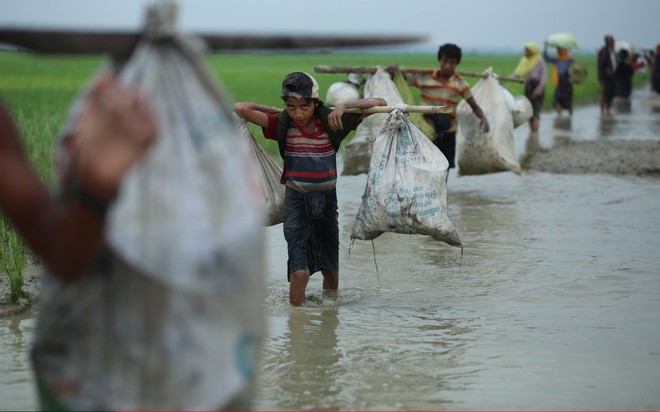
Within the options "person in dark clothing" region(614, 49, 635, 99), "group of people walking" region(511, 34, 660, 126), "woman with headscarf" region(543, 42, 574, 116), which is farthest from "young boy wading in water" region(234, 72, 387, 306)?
"person in dark clothing" region(614, 49, 635, 99)

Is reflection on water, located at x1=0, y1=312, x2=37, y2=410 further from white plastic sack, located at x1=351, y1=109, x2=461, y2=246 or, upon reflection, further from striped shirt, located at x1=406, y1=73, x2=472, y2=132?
striped shirt, located at x1=406, y1=73, x2=472, y2=132

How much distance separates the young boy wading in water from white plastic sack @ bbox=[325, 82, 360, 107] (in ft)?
9.95

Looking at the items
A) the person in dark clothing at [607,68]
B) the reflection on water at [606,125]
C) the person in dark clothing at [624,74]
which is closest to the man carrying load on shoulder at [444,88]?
the reflection on water at [606,125]

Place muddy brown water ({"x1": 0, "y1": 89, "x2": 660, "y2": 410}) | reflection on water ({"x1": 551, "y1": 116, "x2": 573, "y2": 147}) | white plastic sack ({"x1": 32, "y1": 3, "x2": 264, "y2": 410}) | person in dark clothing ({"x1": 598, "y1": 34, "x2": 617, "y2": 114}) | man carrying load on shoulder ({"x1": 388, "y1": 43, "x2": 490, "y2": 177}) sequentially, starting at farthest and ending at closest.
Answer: person in dark clothing ({"x1": 598, "y1": 34, "x2": 617, "y2": 114}) < reflection on water ({"x1": 551, "y1": 116, "x2": 573, "y2": 147}) < man carrying load on shoulder ({"x1": 388, "y1": 43, "x2": 490, "y2": 177}) < muddy brown water ({"x1": 0, "y1": 89, "x2": 660, "y2": 410}) < white plastic sack ({"x1": 32, "y1": 3, "x2": 264, "y2": 410})

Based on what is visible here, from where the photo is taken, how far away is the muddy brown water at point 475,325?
435cm

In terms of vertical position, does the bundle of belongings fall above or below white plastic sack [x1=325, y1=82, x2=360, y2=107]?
below

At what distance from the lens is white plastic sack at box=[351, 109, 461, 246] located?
19.7ft

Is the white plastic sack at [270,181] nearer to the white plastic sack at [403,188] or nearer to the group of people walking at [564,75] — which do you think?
the white plastic sack at [403,188]

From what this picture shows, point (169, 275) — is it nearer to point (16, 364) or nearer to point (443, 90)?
point (16, 364)

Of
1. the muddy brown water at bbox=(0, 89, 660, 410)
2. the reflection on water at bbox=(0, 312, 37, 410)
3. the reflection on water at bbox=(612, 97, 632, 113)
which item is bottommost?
the reflection on water at bbox=(612, 97, 632, 113)

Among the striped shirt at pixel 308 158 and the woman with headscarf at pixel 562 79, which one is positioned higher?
the striped shirt at pixel 308 158

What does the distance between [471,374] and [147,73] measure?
2910mm

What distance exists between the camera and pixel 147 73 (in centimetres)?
203

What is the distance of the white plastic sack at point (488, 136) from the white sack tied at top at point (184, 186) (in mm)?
7946
